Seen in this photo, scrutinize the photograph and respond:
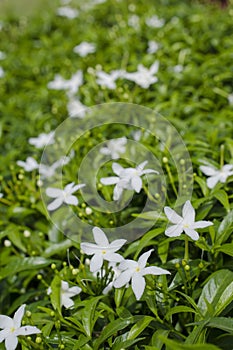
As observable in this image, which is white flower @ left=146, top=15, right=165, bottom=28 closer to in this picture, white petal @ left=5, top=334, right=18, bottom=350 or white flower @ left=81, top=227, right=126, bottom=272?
white flower @ left=81, top=227, right=126, bottom=272

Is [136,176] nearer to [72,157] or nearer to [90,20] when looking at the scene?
[72,157]

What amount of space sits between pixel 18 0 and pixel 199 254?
4.94m

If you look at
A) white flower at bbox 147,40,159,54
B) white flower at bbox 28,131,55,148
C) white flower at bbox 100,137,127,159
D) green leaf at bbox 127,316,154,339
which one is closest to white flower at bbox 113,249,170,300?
green leaf at bbox 127,316,154,339

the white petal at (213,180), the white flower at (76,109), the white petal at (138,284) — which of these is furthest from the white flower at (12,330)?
the white flower at (76,109)

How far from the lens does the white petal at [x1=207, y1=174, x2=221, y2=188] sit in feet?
5.59

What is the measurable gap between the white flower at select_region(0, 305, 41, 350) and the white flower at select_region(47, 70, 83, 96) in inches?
69.6

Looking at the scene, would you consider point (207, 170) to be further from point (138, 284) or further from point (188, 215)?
point (138, 284)

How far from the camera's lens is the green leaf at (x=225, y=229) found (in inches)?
57.1

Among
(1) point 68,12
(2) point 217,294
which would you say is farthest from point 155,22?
(2) point 217,294

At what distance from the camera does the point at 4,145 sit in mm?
2867

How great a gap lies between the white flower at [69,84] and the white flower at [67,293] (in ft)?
5.17

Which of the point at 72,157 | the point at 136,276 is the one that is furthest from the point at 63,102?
the point at 136,276

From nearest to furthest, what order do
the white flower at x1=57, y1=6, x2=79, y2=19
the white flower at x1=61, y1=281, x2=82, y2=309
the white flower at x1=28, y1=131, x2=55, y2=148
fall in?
the white flower at x1=61, y1=281, x2=82, y2=309 < the white flower at x1=28, y1=131, x2=55, y2=148 < the white flower at x1=57, y1=6, x2=79, y2=19

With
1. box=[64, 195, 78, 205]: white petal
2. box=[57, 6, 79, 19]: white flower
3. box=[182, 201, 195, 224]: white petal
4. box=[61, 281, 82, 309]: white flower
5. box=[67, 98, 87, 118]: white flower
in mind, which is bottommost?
box=[57, 6, 79, 19]: white flower
